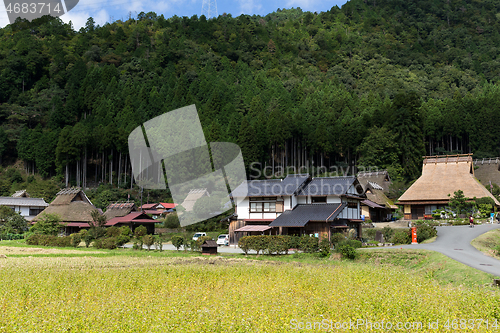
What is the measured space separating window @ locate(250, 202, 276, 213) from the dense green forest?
23.1 meters

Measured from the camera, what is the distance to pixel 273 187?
32.5 metres

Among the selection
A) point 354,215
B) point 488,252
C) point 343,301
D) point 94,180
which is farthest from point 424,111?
point 343,301

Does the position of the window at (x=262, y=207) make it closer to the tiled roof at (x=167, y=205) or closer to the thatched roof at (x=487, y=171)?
the tiled roof at (x=167, y=205)

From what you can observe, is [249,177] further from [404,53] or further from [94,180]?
[404,53]

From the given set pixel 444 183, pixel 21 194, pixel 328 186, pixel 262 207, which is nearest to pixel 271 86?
pixel 21 194

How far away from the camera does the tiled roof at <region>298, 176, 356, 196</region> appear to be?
30316 mm

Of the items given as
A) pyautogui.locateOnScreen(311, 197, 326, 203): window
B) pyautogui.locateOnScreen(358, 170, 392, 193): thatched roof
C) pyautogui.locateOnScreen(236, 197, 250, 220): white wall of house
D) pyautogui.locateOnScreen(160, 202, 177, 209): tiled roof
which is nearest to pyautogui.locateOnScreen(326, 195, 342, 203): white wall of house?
pyautogui.locateOnScreen(311, 197, 326, 203): window

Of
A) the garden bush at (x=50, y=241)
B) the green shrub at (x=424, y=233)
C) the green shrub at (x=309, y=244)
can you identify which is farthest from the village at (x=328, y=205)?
the garden bush at (x=50, y=241)

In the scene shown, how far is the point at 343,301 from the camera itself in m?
9.12

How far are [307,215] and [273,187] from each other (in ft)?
14.4

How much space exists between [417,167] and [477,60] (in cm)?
6016

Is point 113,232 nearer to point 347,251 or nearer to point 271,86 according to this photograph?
point 347,251

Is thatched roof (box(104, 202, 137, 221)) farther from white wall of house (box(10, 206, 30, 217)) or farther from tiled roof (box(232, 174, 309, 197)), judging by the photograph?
tiled roof (box(232, 174, 309, 197))

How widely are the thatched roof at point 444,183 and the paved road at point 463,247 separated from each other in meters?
8.64
